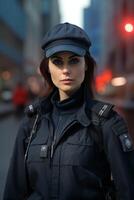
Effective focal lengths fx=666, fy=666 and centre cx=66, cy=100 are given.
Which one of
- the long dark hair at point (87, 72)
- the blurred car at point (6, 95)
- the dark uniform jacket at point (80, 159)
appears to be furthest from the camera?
the blurred car at point (6, 95)

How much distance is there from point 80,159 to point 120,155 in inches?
6.5

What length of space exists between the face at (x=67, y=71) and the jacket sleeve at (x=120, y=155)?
23cm

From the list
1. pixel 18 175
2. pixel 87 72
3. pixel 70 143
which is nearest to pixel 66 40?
pixel 87 72

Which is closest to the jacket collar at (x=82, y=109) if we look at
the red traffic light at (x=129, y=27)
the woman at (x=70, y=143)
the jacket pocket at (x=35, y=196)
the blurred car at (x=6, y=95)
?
the woman at (x=70, y=143)

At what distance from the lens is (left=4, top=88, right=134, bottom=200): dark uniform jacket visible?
261 cm

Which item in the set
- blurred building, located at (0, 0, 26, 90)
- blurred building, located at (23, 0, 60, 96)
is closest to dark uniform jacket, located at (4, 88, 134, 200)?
blurred building, located at (23, 0, 60, 96)

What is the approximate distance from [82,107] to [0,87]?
57.9 m

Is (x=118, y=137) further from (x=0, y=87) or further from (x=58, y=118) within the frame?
(x=0, y=87)

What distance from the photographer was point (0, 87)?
60.4 m

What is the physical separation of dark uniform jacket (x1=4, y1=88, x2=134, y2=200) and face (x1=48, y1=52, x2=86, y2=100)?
95 mm

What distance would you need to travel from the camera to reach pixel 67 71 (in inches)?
109

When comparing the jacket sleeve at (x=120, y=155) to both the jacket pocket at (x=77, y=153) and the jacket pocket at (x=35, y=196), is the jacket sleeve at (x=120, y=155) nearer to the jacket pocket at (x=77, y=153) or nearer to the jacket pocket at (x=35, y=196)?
the jacket pocket at (x=77, y=153)

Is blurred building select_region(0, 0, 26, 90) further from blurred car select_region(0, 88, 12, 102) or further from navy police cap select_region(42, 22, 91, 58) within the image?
navy police cap select_region(42, 22, 91, 58)

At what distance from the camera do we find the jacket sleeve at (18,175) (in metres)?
2.82
